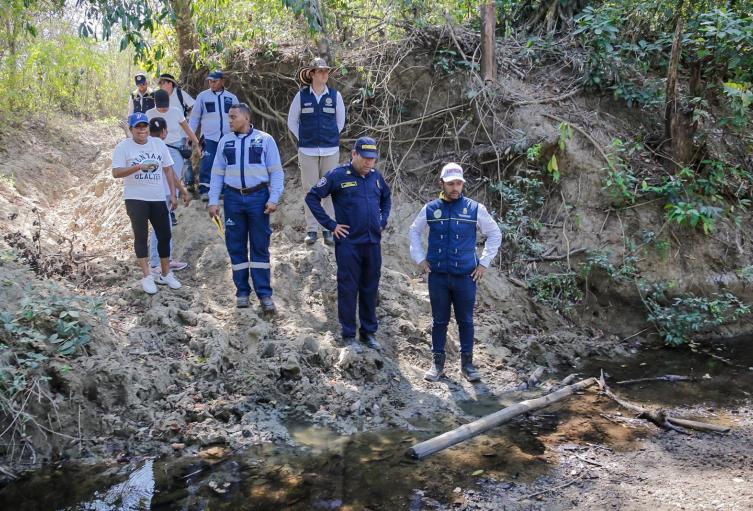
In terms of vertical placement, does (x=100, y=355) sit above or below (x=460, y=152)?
below

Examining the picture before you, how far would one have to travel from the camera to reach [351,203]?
570 centimetres

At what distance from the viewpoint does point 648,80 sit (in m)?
9.17

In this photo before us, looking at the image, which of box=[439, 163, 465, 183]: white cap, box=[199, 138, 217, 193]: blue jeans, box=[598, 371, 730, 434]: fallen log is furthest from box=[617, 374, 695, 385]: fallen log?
box=[199, 138, 217, 193]: blue jeans

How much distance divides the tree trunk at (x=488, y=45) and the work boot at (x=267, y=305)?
484 cm

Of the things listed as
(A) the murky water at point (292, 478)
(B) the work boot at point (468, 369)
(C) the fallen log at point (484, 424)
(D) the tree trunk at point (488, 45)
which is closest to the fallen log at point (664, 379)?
(C) the fallen log at point (484, 424)

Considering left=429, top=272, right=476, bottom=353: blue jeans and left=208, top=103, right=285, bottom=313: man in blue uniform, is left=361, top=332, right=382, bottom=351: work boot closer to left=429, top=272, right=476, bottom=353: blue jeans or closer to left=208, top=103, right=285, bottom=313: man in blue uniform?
left=429, top=272, right=476, bottom=353: blue jeans

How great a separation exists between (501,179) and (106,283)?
5.16m

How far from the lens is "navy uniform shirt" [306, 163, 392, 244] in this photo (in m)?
5.70

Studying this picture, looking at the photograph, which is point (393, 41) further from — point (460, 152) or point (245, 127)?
point (245, 127)

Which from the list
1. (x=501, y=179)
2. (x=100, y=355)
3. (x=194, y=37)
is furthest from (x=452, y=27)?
(x=100, y=355)

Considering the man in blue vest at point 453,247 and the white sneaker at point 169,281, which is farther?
the white sneaker at point 169,281

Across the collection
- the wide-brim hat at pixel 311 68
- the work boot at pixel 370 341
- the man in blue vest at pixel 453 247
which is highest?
the wide-brim hat at pixel 311 68

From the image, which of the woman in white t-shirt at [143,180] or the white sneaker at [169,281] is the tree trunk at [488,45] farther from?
the white sneaker at [169,281]

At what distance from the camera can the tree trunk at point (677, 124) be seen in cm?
812
